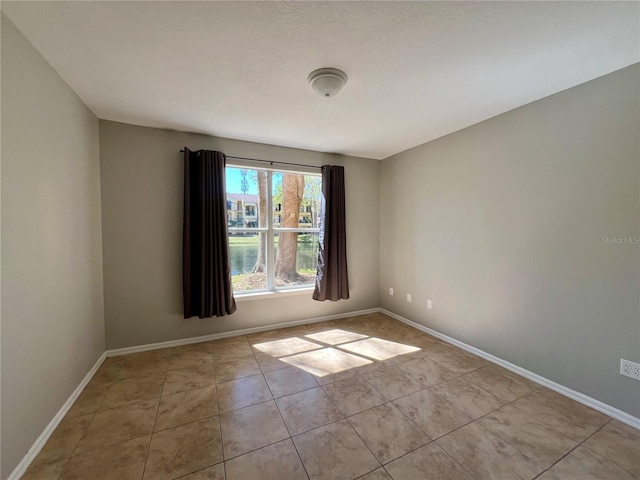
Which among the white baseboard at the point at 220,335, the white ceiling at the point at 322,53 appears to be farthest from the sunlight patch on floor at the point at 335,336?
the white ceiling at the point at 322,53

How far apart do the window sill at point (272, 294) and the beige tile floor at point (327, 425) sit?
75cm

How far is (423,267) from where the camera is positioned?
3.33 metres

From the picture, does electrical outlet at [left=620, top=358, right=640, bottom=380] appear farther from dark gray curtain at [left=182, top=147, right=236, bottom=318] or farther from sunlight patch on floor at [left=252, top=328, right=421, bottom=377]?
dark gray curtain at [left=182, top=147, right=236, bottom=318]

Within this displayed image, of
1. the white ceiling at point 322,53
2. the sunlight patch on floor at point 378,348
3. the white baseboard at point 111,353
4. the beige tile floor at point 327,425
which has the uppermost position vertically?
the white ceiling at point 322,53

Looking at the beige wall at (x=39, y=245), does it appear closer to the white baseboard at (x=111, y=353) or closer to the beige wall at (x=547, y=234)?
the white baseboard at (x=111, y=353)

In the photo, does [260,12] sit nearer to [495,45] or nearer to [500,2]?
[500,2]

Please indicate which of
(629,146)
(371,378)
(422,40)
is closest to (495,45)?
(422,40)

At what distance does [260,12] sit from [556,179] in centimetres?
244

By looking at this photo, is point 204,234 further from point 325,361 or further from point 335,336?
point 335,336

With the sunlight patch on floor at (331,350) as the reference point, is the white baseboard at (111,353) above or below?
above

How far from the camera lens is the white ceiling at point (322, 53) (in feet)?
4.26

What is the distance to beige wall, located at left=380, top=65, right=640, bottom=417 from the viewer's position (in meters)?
1.77

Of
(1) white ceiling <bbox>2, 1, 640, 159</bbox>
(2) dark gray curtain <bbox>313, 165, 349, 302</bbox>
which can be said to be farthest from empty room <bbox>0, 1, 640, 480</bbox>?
(2) dark gray curtain <bbox>313, 165, 349, 302</bbox>

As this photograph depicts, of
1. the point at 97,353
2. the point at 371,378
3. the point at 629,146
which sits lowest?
the point at 371,378
